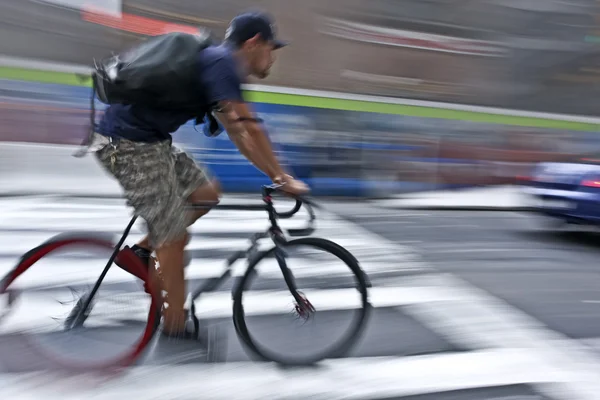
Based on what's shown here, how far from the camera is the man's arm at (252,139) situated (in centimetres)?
298

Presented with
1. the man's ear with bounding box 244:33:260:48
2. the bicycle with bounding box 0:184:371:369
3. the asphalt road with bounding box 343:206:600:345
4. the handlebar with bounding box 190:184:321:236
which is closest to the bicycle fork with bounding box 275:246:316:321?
the bicycle with bounding box 0:184:371:369

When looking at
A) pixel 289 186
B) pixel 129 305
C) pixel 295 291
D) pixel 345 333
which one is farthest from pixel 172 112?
pixel 345 333

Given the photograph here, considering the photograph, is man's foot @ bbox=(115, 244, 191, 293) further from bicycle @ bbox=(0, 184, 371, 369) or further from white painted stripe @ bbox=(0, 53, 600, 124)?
white painted stripe @ bbox=(0, 53, 600, 124)

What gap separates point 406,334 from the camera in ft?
13.5

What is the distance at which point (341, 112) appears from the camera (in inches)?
448

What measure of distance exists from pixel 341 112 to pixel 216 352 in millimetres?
8271

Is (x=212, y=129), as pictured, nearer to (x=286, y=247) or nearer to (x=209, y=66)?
(x=209, y=66)

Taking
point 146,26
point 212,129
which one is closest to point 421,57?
point 146,26

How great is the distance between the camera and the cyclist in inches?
118

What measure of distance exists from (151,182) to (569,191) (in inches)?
240

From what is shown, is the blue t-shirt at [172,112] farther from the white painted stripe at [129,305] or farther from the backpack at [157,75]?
the white painted stripe at [129,305]

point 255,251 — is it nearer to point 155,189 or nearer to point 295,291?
point 295,291

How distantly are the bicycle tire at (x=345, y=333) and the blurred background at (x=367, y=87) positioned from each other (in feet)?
24.1

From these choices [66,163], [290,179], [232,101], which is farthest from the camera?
[66,163]
